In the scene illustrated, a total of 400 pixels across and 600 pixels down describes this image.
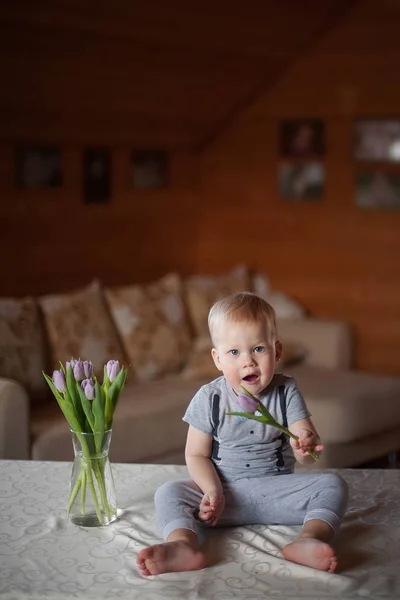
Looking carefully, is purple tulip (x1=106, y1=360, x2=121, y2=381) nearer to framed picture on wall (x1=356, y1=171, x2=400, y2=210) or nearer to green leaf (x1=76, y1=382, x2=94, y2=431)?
green leaf (x1=76, y1=382, x2=94, y2=431)

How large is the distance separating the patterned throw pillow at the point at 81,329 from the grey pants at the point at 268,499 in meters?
1.87

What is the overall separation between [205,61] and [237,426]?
286 centimetres

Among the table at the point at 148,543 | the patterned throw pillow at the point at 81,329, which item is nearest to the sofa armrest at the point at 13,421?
the patterned throw pillow at the point at 81,329

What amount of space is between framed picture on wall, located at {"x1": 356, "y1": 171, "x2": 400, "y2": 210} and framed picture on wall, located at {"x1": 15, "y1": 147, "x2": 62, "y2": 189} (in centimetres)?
163

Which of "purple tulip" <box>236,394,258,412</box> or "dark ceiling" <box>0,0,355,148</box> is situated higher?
"dark ceiling" <box>0,0,355,148</box>

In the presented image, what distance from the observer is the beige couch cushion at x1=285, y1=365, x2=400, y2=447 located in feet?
12.1

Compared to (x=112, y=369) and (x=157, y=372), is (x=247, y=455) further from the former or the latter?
(x=157, y=372)

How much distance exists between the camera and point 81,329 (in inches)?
151

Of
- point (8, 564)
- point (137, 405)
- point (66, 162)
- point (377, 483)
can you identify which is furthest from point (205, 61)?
point (8, 564)

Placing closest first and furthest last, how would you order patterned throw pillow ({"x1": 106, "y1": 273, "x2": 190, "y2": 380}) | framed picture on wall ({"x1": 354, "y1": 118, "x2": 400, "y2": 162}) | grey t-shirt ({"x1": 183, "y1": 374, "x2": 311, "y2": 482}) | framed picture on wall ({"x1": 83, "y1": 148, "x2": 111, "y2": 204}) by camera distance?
1. grey t-shirt ({"x1": 183, "y1": 374, "x2": 311, "y2": 482})
2. patterned throw pillow ({"x1": 106, "y1": 273, "x2": 190, "y2": 380})
3. framed picture on wall ({"x1": 83, "y1": 148, "x2": 111, "y2": 204})
4. framed picture on wall ({"x1": 354, "y1": 118, "x2": 400, "y2": 162})

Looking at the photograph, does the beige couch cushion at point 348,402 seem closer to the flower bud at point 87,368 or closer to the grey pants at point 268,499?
the grey pants at point 268,499

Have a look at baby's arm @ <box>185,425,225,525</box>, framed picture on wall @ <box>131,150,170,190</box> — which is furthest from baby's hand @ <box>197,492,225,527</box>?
framed picture on wall @ <box>131,150,170,190</box>

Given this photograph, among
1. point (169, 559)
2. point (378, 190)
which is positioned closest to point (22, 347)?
point (169, 559)

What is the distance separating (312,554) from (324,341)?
286 centimetres
